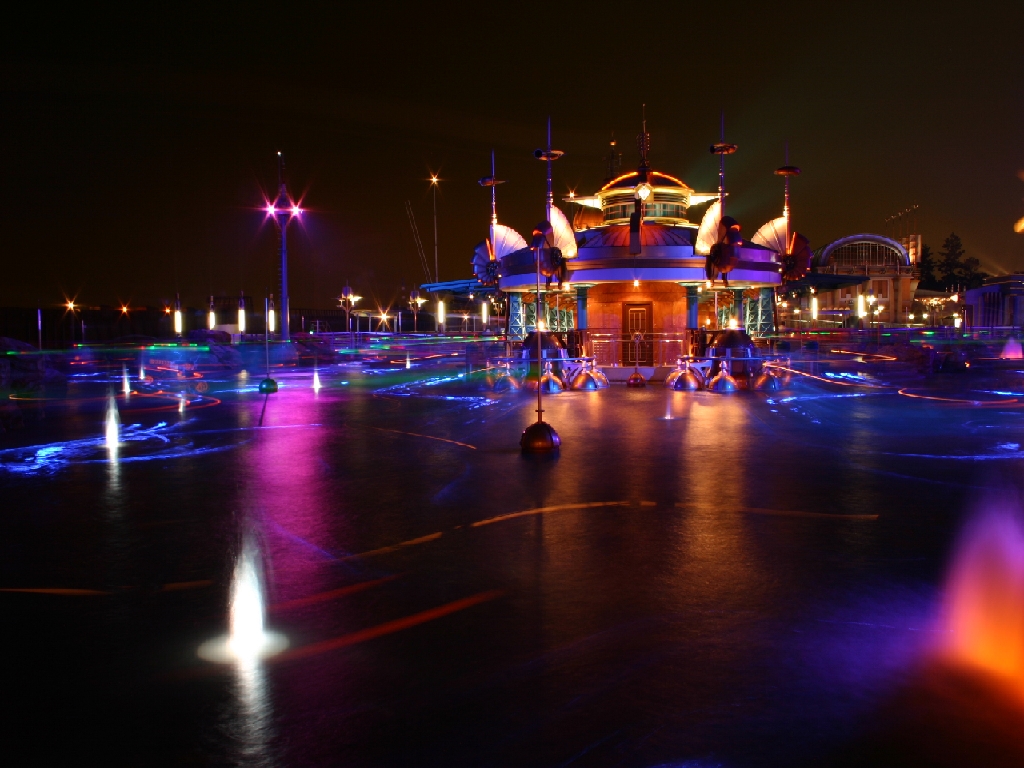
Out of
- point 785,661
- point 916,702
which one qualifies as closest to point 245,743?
point 785,661

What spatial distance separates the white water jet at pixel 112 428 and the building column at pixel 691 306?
2246cm

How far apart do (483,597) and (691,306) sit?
29.6 meters

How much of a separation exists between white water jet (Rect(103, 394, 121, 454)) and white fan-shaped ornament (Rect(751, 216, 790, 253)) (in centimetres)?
2779

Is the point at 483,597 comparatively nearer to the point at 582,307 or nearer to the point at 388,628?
the point at 388,628

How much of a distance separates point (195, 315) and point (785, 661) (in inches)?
4207

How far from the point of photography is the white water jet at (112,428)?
14867 mm

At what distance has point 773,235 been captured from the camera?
121 ft

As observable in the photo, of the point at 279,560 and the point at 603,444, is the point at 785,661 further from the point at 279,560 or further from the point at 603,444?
the point at 603,444

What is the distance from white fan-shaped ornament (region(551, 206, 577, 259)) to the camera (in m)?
31.5

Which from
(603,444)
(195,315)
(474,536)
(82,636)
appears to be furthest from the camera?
(195,315)

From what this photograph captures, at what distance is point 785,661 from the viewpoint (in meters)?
4.95

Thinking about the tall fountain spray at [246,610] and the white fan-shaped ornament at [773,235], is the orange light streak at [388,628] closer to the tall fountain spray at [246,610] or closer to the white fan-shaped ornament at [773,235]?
the tall fountain spray at [246,610]

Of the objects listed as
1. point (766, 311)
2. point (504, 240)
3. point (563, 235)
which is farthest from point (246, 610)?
point (766, 311)

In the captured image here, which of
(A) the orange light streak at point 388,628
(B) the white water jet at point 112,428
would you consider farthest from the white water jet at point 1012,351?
(A) the orange light streak at point 388,628
